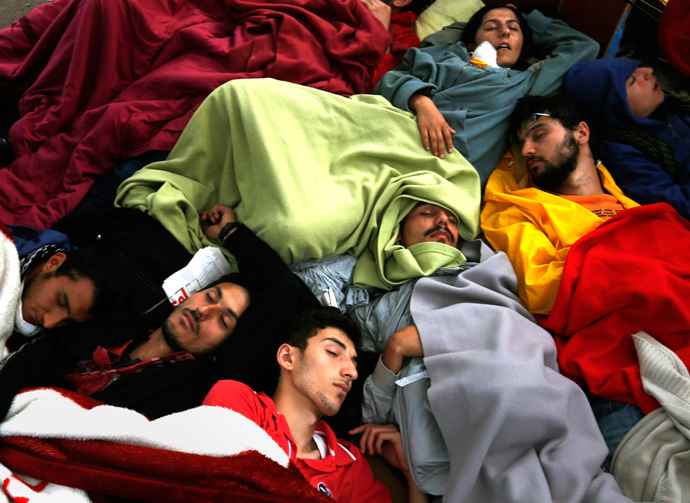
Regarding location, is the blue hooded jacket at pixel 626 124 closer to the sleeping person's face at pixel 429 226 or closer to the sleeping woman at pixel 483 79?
the sleeping woman at pixel 483 79

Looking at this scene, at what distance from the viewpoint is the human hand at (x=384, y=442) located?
58.9 inches

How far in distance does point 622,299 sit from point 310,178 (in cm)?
115

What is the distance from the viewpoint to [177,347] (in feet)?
5.02

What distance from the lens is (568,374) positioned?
1528 mm

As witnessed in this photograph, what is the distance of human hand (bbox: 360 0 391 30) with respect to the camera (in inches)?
100

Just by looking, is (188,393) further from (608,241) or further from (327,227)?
(608,241)

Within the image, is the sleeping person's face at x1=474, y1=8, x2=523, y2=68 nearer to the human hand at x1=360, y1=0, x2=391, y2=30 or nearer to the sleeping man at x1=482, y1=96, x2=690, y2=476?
the sleeping man at x1=482, y1=96, x2=690, y2=476

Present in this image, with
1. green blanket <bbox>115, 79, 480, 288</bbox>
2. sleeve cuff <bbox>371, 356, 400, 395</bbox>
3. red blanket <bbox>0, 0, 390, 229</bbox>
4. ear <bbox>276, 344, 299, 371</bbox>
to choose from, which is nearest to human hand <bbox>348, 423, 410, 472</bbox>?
sleeve cuff <bbox>371, 356, 400, 395</bbox>

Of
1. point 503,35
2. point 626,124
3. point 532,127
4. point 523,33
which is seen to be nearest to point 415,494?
point 532,127

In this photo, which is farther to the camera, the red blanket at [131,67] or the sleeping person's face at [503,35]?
the sleeping person's face at [503,35]

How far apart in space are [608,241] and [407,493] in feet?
3.68

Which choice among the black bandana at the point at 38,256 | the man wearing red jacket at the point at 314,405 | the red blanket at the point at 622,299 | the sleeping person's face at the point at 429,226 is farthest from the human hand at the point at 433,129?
the black bandana at the point at 38,256

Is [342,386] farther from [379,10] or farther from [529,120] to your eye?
[379,10]

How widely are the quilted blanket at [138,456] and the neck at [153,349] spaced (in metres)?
0.35
